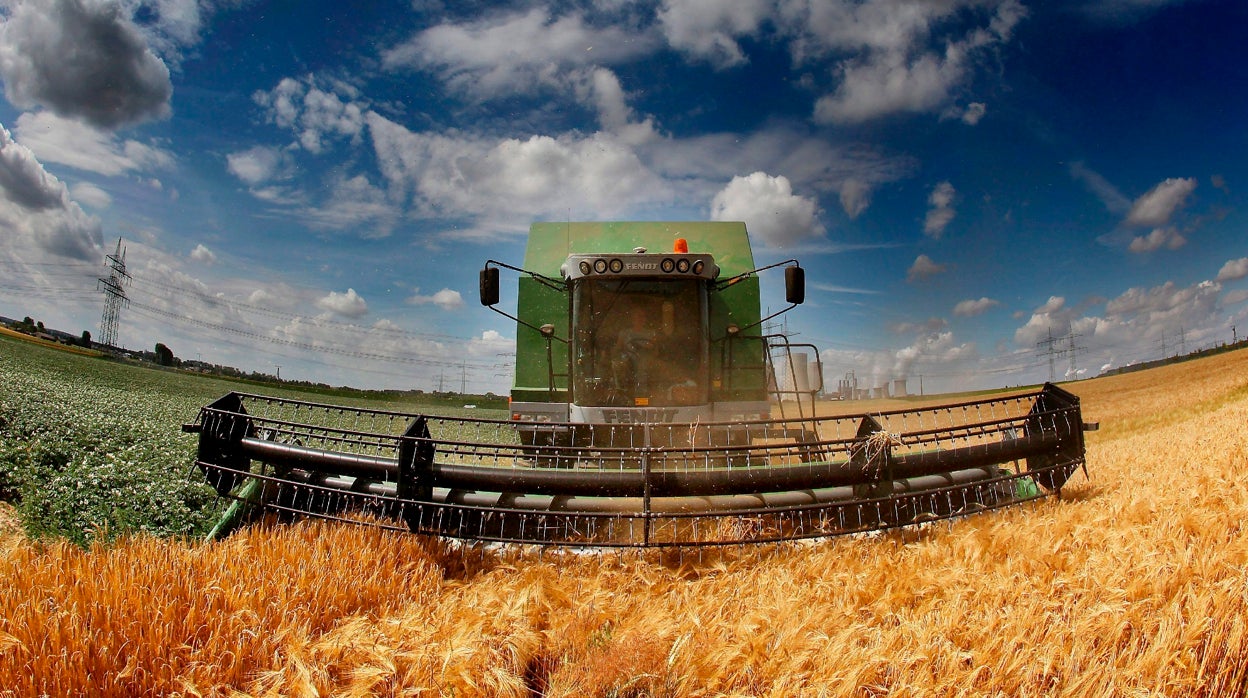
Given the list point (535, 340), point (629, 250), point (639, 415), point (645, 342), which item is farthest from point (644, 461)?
point (629, 250)

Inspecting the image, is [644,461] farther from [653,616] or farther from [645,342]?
[645,342]

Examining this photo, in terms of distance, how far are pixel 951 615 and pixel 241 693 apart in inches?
111

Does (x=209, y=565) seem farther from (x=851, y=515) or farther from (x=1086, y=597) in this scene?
(x=1086, y=597)

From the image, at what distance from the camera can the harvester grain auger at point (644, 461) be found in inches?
146

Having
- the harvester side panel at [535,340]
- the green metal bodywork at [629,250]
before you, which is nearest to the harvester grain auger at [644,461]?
the green metal bodywork at [629,250]

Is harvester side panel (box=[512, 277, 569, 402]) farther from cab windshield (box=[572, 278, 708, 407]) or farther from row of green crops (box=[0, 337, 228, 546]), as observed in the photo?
row of green crops (box=[0, 337, 228, 546])

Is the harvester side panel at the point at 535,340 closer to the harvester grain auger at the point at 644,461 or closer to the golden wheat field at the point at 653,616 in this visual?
the harvester grain auger at the point at 644,461

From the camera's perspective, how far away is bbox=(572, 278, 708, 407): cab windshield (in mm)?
5895

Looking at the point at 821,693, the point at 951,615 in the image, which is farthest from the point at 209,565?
the point at 951,615

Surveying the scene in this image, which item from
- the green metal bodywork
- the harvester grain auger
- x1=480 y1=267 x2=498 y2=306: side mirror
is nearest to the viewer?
the harvester grain auger

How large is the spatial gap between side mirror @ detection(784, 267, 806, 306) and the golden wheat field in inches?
98.5

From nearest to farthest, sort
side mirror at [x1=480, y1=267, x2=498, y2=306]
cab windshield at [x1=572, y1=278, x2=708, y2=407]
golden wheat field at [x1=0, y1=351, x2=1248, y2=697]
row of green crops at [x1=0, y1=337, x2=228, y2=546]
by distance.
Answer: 1. golden wheat field at [x1=0, y1=351, x2=1248, y2=697]
2. row of green crops at [x1=0, y1=337, x2=228, y2=546]
3. side mirror at [x1=480, y1=267, x2=498, y2=306]
4. cab windshield at [x1=572, y1=278, x2=708, y2=407]

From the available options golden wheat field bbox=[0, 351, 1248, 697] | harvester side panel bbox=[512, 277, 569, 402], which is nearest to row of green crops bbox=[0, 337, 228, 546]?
golden wheat field bbox=[0, 351, 1248, 697]

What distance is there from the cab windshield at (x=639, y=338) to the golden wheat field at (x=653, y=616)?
95.1 inches
